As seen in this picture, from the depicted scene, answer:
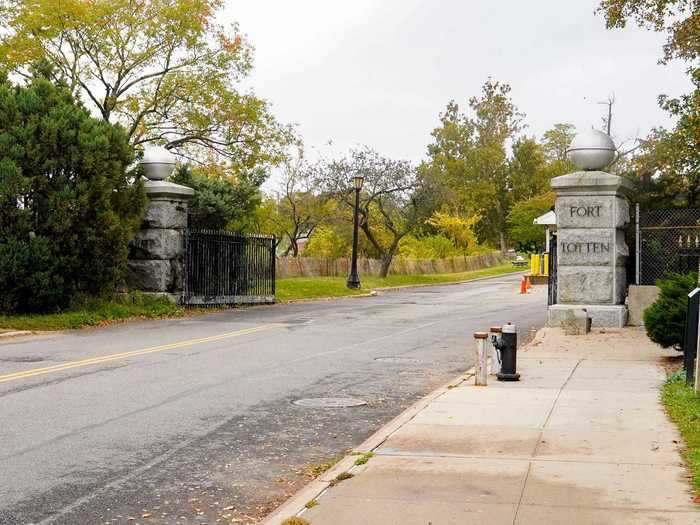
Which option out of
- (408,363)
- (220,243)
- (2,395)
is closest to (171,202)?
(220,243)

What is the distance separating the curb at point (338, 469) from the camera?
5559 millimetres

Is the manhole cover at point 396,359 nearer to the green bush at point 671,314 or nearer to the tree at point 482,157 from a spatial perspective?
the green bush at point 671,314

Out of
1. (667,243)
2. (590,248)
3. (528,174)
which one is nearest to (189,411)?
(590,248)

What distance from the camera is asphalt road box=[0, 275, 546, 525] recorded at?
6.23 m

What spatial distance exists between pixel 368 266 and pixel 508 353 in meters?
42.5

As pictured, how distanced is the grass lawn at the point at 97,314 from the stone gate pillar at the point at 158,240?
0.68 m

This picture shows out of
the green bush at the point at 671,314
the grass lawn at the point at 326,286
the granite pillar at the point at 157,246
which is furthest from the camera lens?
the grass lawn at the point at 326,286

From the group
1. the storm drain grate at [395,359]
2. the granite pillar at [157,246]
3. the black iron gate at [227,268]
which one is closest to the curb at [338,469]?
the storm drain grate at [395,359]

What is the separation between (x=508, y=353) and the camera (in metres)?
11.1

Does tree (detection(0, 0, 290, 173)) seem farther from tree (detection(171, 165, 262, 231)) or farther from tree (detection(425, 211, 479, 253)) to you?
tree (detection(425, 211, 479, 253))

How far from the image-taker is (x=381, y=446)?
24.1 feet

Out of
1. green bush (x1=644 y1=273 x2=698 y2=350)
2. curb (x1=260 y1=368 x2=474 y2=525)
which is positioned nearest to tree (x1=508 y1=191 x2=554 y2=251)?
green bush (x1=644 y1=273 x2=698 y2=350)

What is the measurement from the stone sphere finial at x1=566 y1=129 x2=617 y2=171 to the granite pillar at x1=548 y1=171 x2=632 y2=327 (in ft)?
0.99

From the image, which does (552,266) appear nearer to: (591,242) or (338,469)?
(591,242)
